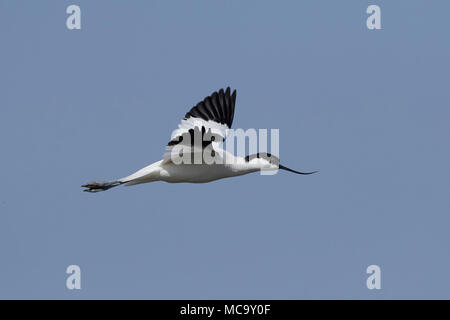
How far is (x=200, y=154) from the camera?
13.1 metres

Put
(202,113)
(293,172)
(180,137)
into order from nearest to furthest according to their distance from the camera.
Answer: (180,137)
(202,113)
(293,172)

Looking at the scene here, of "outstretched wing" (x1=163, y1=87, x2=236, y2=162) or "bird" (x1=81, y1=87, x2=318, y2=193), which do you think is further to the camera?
"outstretched wing" (x1=163, y1=87, x2=236, y2=162)

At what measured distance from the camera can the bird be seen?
13.0 metres

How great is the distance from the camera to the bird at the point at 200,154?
13008 mm

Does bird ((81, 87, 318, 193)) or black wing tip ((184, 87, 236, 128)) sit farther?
black wing tip ((184, 87, 236, 128))

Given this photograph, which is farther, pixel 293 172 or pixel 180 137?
pixel 293 172

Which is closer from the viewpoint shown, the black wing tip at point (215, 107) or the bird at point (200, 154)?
the bird at point (200, 154)

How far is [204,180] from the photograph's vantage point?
13.3m

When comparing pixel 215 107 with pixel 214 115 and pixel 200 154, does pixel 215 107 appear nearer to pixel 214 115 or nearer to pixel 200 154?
pixel 214 115

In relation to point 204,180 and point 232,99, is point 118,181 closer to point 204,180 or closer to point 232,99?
point 204,180
